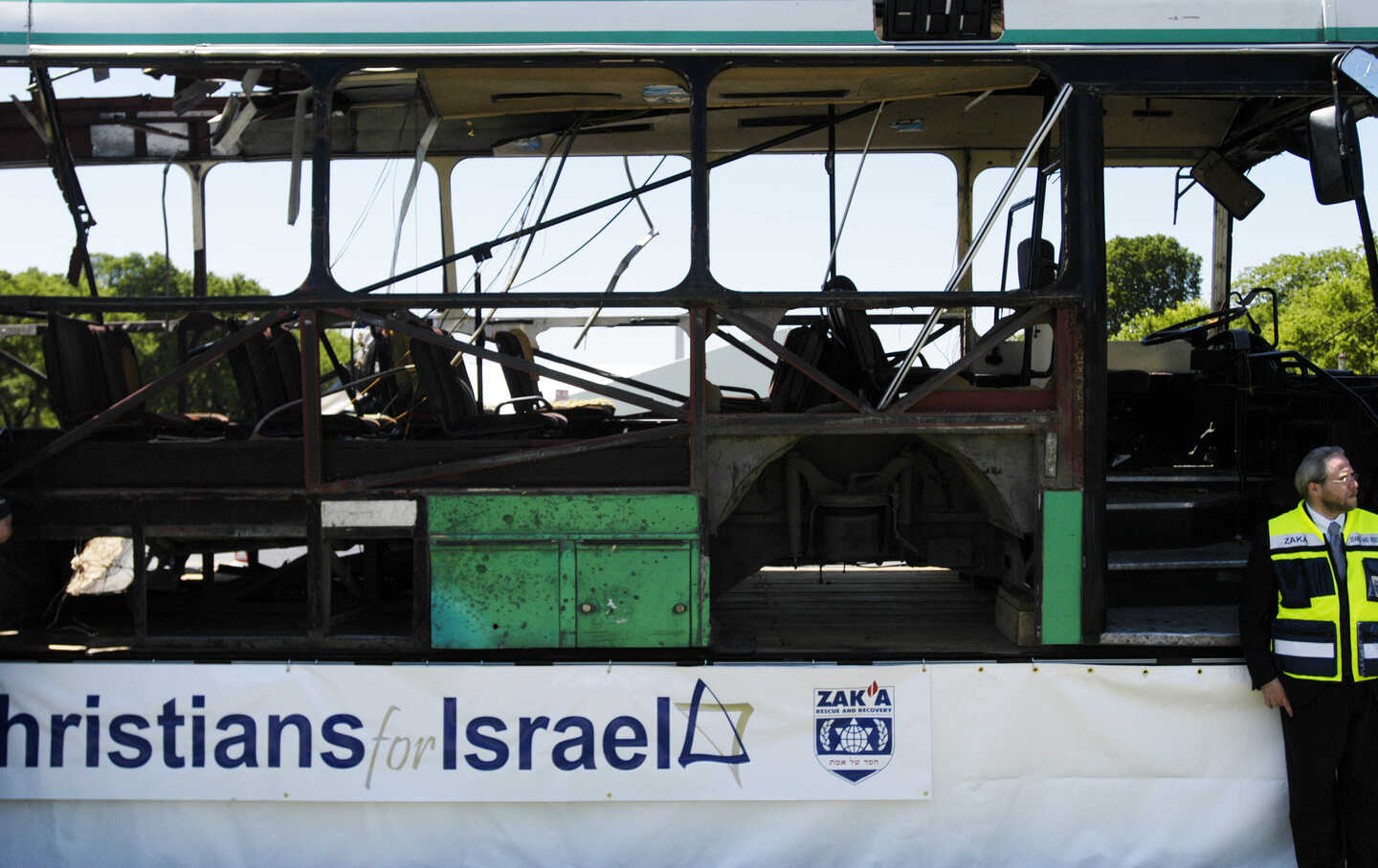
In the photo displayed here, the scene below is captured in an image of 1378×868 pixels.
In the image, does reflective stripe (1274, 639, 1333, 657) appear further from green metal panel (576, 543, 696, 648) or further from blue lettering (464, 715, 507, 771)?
blue lettering (464, 715, 507, 771)

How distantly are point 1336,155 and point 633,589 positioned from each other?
299 centimetres

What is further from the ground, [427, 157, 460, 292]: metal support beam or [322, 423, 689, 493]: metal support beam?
[427, 157, 460, 292]: metal support beam

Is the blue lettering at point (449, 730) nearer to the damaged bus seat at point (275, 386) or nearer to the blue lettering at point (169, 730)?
the blue lettering at point (169, 730)

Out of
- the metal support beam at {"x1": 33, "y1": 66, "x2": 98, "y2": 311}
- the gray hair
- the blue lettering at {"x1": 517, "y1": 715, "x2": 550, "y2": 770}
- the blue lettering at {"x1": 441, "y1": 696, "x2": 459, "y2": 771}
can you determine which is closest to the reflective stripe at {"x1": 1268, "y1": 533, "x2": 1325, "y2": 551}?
the gray hair

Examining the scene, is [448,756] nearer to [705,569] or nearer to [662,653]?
[662,653]

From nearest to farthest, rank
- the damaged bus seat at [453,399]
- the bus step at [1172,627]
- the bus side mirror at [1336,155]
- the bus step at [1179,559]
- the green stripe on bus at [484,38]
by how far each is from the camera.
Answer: the bus side mirror at [1336,155]
the green stripe on bus at [484,38]
the bus step at [1172,627]
the damaged bus seat at [453,399]
the bus step at [1179,559]

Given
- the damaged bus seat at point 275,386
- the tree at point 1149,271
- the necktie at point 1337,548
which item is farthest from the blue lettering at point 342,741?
the tree at point 1149,271

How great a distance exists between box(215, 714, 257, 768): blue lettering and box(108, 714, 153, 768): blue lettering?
0.26 meters

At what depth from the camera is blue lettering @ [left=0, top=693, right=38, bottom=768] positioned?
Answer: 4.00m

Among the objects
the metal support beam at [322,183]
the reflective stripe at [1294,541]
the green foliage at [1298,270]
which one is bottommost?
the reflective stripe at [1294,541]

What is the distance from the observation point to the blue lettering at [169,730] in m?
3.98

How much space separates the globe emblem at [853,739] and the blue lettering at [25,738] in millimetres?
3068

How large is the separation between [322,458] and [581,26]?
1.92m

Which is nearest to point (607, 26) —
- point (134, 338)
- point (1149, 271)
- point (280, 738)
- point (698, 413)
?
point (698, 413)
